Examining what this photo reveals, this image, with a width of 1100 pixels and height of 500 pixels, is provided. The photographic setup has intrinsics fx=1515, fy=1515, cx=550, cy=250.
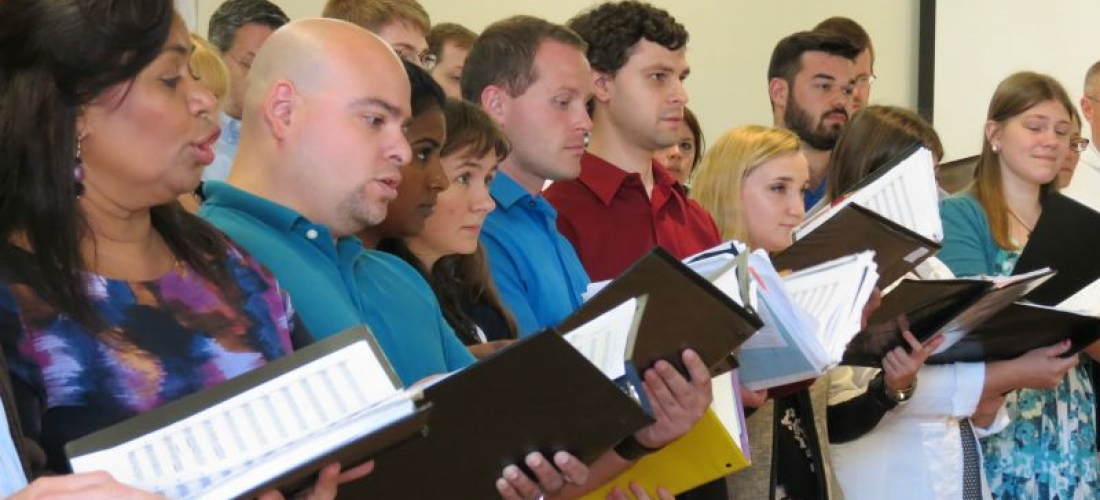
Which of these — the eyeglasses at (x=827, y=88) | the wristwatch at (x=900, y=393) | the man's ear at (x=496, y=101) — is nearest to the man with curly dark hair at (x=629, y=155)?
the man's ear at (x=496, y=101)

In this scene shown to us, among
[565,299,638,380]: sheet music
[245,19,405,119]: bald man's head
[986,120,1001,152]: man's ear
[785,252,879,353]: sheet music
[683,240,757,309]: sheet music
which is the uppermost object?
[245,19,405,119]: bald man's head

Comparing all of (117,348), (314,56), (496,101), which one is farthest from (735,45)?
(117,348)

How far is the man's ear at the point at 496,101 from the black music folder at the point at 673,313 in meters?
1.09

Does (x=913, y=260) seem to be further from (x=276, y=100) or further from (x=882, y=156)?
(x=276, y=100)

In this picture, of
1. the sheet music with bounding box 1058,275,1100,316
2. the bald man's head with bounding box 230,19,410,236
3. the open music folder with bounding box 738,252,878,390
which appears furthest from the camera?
the sheet music with bounding box 1058,275,1100,316

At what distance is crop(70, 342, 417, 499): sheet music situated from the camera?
4.45 ft

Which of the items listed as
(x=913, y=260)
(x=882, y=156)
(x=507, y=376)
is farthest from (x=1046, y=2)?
(x=507, y=376)

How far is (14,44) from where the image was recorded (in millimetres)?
1637

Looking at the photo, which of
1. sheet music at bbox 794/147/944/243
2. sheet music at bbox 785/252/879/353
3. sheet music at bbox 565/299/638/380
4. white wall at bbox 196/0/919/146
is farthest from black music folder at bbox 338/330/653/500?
white wall at bbox 196/0/919/146

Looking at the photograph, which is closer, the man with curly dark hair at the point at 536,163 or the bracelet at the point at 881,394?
the man with curly dark hair at the point at 536,163

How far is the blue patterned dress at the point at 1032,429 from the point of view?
3.88 m

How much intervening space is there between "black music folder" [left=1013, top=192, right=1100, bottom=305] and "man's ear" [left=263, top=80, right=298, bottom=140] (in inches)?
79.4

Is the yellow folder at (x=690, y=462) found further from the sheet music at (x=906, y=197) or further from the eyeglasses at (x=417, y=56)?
the eyeglasses at (x=417, y=56)

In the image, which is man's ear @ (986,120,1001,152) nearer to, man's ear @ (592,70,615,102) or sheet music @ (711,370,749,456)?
man's ear @ (592,70,615,102)
